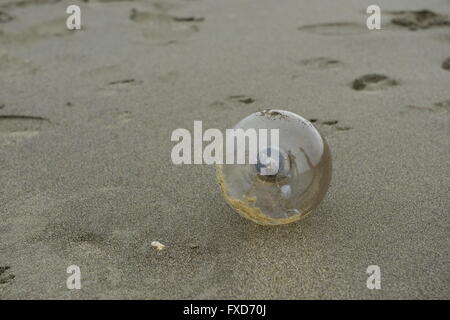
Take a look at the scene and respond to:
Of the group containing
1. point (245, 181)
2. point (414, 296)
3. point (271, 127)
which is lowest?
point (414, 296)

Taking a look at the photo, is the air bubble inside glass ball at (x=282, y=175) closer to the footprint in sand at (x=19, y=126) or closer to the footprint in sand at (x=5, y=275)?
Answer: the footprint in sand at (x=5, y=275)

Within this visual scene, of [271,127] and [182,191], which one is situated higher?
[271,127]

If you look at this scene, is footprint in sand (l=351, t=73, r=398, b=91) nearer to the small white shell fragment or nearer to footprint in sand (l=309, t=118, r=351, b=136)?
footprint in sand (l=309, t=118, r=351, b=136)

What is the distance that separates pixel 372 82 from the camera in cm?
278

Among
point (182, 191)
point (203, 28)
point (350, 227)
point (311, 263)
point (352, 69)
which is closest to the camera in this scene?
Result: point (311, 263)

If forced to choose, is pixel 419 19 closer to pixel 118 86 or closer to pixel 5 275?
pixel 118 86

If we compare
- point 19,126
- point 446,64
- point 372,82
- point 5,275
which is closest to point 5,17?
point 19,126

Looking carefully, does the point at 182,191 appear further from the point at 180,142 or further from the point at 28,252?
the point at 28,252

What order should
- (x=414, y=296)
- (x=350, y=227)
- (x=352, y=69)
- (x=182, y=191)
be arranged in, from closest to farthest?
(x=414, y=296), (x=350, y=227), (x=182, y=191), (x=352, y=69)

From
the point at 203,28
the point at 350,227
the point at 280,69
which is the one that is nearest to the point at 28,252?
the point at 350,227

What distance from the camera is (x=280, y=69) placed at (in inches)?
116

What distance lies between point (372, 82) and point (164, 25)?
1.46 metres

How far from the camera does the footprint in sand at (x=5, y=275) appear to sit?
1612 mm

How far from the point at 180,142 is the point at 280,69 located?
85 cm
